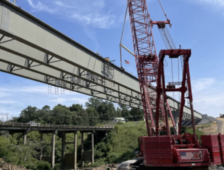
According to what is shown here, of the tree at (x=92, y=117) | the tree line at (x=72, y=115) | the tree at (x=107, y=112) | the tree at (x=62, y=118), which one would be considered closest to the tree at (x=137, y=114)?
the tree line at (x=72, y=115)

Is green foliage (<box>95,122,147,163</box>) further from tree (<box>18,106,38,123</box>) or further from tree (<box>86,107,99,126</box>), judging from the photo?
tree (<box>18,106,38,123</box>)

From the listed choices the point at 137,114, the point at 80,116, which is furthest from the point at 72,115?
the point at 137,114

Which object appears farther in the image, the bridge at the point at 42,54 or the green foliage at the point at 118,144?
the green foliage at the point at 118,144

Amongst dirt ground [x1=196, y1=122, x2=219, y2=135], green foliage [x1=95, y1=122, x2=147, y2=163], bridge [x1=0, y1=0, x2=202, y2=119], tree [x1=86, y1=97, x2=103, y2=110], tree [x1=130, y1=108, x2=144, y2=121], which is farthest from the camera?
tree [x1=86, y1=97, x2=103, y2=110]

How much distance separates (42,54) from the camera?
1405 cm

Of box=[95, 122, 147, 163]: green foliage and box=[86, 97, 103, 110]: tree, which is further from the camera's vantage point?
box=[86, 97, 103, 110]: tree

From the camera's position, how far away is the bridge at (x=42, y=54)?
1060 cm

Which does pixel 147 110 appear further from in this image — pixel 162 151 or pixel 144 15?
pixel 162 151

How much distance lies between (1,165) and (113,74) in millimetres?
11509

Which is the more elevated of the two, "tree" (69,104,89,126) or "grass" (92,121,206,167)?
"tree" (69,104,89,126)

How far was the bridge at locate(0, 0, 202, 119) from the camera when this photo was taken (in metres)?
10.6

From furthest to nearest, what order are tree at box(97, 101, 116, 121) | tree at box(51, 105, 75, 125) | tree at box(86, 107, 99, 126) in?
1. tree at box(97, 101, 116, 121)
2. tree at box(86, 107, 99, 126)
3. tree at box(51, 105, 75, 125)

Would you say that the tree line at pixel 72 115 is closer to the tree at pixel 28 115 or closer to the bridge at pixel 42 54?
the tree at pixel 28 115

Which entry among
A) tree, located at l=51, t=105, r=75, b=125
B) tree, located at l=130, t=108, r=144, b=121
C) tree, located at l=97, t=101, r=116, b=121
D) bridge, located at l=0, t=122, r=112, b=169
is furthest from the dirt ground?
tree, located at l=97, t=101, r=116, b=121
